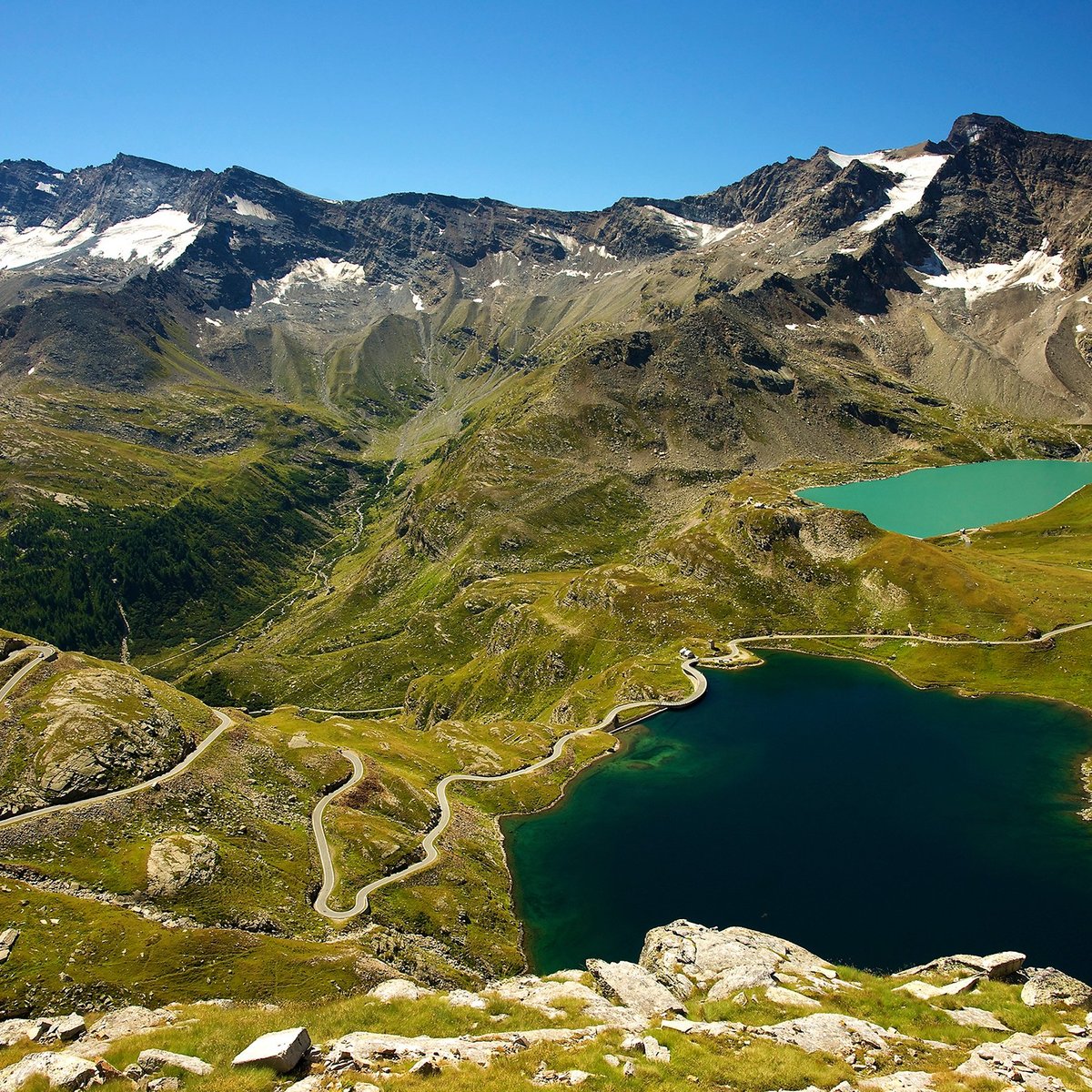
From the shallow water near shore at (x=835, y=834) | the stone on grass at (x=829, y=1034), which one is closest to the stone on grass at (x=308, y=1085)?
the stone on grass at (x=829, y=1034)

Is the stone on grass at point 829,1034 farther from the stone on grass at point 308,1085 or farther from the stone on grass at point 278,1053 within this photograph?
the stone on grass at point 278,1053

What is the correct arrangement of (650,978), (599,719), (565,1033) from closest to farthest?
(565,1033) < (650,978) < (599,719)

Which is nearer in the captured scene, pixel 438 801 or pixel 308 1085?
pixel 308 1085

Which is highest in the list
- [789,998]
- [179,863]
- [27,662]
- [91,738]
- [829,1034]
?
[27,662]

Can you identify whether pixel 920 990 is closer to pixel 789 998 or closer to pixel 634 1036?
pixel 789 998

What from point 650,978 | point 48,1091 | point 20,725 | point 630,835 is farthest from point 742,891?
point 20,725

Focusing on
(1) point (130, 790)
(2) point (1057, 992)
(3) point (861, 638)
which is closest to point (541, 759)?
(1) point (130, 790)

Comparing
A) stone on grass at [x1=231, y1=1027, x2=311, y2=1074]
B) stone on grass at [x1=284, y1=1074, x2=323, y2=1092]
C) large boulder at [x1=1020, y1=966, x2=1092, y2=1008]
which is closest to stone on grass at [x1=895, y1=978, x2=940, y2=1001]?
large boulder at [x1=1020, y1=966, x2=1092, y2=1008]

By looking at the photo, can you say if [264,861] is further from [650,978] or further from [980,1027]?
[980,1027]
